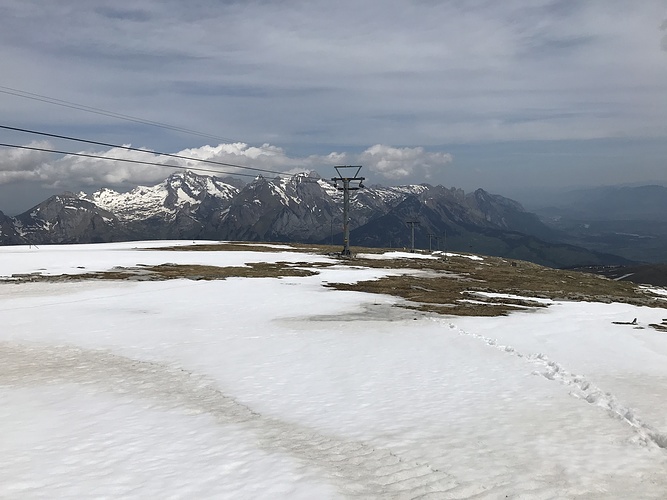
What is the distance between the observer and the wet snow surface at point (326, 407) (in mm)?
10320

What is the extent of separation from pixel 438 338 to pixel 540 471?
15.1 metres

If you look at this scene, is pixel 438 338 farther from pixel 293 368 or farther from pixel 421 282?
pixel 421 282

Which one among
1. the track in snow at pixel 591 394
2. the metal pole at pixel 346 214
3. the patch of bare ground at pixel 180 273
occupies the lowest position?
the track in snow at pixel 591 394

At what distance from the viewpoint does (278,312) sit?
33156 millimetres

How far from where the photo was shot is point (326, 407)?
1534 cm

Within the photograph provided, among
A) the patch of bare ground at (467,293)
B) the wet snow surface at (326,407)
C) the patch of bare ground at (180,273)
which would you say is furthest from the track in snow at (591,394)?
the patch of bare ground at (180,273)

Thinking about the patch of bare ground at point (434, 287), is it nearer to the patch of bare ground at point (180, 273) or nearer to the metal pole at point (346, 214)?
the patch of bare ground at point (180, 273)

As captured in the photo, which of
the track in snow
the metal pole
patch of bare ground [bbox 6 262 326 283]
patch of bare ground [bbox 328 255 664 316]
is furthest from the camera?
the metal pole

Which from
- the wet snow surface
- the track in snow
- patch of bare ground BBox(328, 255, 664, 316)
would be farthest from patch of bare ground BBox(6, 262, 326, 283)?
the track in snow

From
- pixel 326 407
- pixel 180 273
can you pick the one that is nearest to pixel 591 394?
pixel 326 407

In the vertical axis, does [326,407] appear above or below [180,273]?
below

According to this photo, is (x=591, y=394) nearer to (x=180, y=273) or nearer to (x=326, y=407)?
(x=326, y=407)

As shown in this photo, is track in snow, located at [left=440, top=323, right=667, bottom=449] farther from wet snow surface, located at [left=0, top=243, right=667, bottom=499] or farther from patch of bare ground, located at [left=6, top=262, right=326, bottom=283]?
patch of bare ground, located at [left=6, top=262, right=326, bottom=283]

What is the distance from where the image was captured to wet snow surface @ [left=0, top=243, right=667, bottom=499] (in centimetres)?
1032
